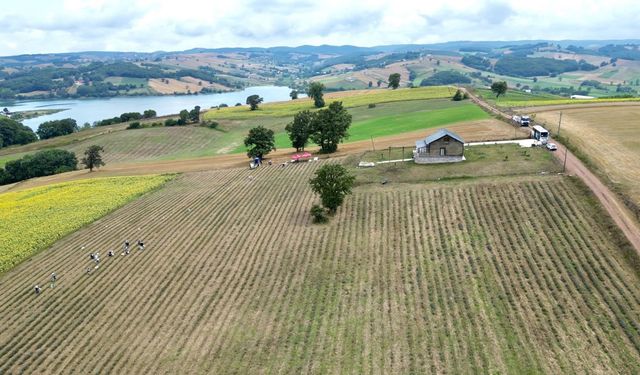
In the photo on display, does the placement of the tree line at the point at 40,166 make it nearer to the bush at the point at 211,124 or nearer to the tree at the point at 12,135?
the bush at the point at 211,124

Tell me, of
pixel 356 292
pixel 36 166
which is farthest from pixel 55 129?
pixel 356 292

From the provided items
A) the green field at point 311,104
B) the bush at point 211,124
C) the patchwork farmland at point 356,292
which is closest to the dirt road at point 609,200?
the patchwork farmland at point 356,292

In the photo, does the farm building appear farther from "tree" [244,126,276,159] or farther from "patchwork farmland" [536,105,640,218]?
"tree" [244,126,276,159]

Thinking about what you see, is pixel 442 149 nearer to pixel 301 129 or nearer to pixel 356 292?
pixel 301 129

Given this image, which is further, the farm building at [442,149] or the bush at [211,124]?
the bush at [211,124]

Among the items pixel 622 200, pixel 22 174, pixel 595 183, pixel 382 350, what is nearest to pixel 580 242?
pixel 622 200

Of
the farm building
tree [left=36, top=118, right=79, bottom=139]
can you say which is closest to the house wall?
the farm building

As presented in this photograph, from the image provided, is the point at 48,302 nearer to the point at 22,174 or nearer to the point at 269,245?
the point at 269,245
